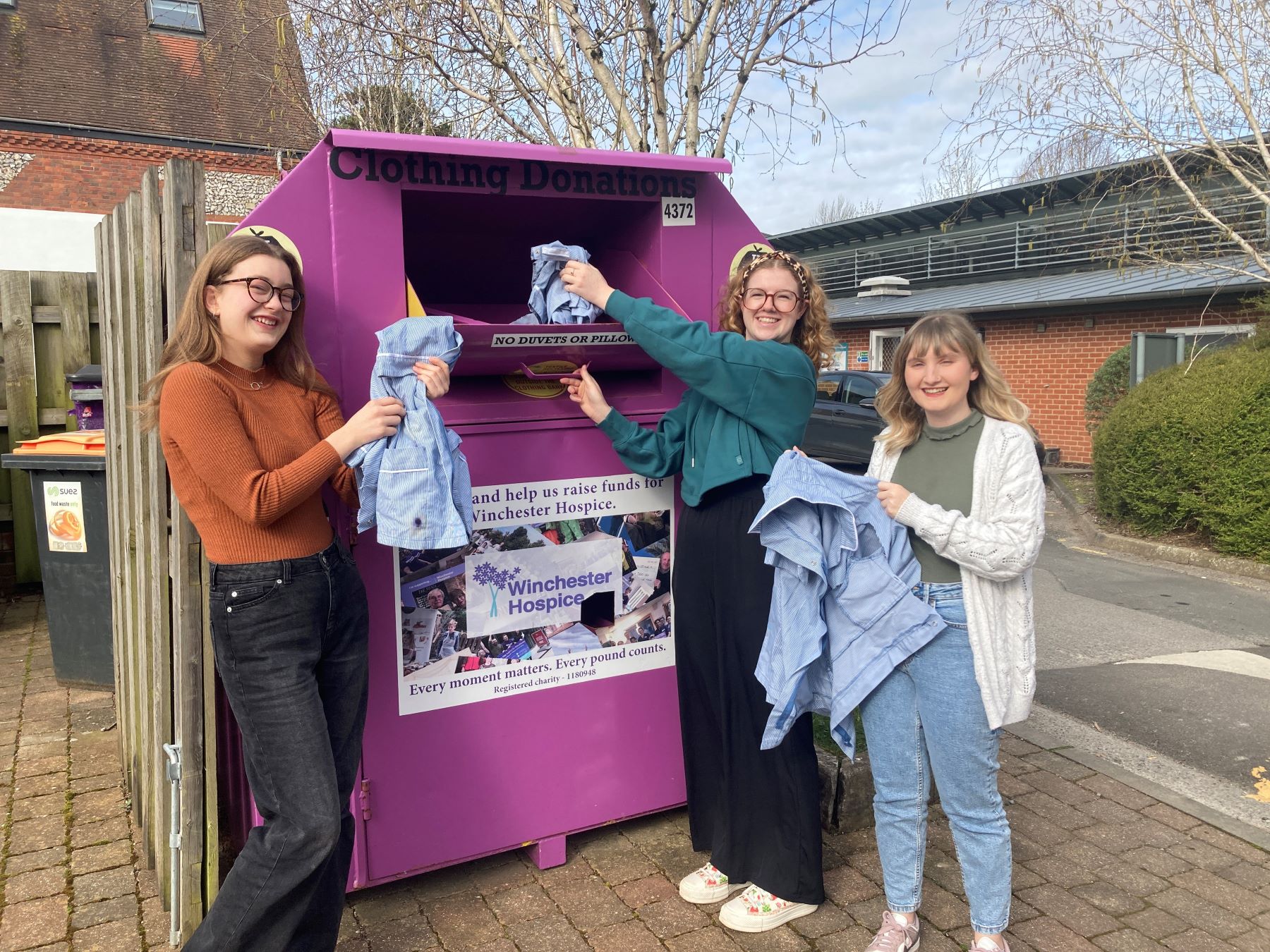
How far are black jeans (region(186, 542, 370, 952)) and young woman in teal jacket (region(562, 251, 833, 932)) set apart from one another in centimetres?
102

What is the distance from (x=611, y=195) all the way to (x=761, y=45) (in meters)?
1.75

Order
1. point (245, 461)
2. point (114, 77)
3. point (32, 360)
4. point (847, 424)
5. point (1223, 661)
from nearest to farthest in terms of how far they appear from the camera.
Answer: point (245, 461) < point (1223, 661) < point (32, 360) < point (847, 424) < point (114, 77)

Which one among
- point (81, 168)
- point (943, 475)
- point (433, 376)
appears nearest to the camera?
point (433, 376)

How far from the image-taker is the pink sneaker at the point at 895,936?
94.0 inches

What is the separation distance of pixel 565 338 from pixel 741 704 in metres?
1.16

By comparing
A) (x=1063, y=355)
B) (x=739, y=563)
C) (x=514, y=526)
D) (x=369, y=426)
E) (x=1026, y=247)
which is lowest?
(x=739, y=563)

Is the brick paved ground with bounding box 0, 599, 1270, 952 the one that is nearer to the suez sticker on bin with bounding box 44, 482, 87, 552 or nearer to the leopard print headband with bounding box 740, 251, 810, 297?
the suez sticker on bin with bounding box 44, 482, 87, 552

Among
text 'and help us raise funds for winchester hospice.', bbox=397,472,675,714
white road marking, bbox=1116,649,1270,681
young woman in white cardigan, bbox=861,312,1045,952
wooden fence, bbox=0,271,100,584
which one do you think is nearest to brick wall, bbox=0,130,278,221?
wooden fence, bbox=0,271,100,584

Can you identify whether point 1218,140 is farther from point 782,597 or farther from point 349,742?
point 349,742

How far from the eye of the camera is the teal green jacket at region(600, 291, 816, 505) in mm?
2389

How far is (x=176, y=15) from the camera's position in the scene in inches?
701

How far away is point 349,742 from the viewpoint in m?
2.22

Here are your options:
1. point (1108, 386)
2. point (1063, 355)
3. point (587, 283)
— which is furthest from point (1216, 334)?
point (587, 283)

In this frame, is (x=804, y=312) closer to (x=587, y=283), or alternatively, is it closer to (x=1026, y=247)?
(x=587, y=283)
